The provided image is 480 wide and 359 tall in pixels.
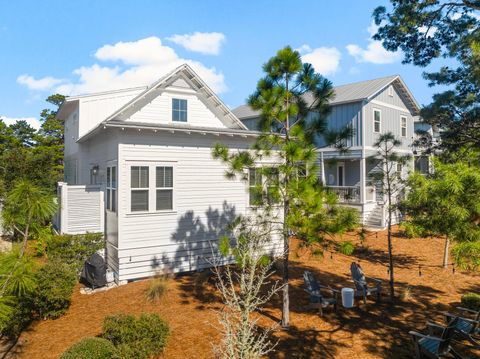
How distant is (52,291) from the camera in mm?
9461

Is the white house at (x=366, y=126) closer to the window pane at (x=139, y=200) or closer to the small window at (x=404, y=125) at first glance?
the small window at (x=404, y=125)

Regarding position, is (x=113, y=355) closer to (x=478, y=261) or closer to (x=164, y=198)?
(x=164, y=198)

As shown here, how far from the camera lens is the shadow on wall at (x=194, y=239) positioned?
13.1 m

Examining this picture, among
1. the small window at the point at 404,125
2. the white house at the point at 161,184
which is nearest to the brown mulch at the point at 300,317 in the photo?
the white house at the point at 161,184

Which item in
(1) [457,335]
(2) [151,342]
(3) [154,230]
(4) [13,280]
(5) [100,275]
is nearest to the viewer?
(4) [13,280]

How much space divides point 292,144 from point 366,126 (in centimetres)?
1684

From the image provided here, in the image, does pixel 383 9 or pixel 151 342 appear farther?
pixel 383 9

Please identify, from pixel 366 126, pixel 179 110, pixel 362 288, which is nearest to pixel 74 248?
pixel 179 110

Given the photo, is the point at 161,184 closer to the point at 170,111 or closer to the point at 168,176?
the point at 168,176

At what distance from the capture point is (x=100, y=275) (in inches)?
466

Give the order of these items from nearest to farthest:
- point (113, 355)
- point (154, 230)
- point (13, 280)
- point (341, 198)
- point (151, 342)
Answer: point (13, 280), point (113, 355), point (151, 342), point (154, 230), point (341, 198)

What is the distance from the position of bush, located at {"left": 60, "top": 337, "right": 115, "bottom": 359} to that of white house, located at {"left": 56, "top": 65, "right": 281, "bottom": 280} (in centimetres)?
585

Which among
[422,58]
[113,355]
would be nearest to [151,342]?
[113,355]

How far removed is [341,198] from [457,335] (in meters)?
17.3
